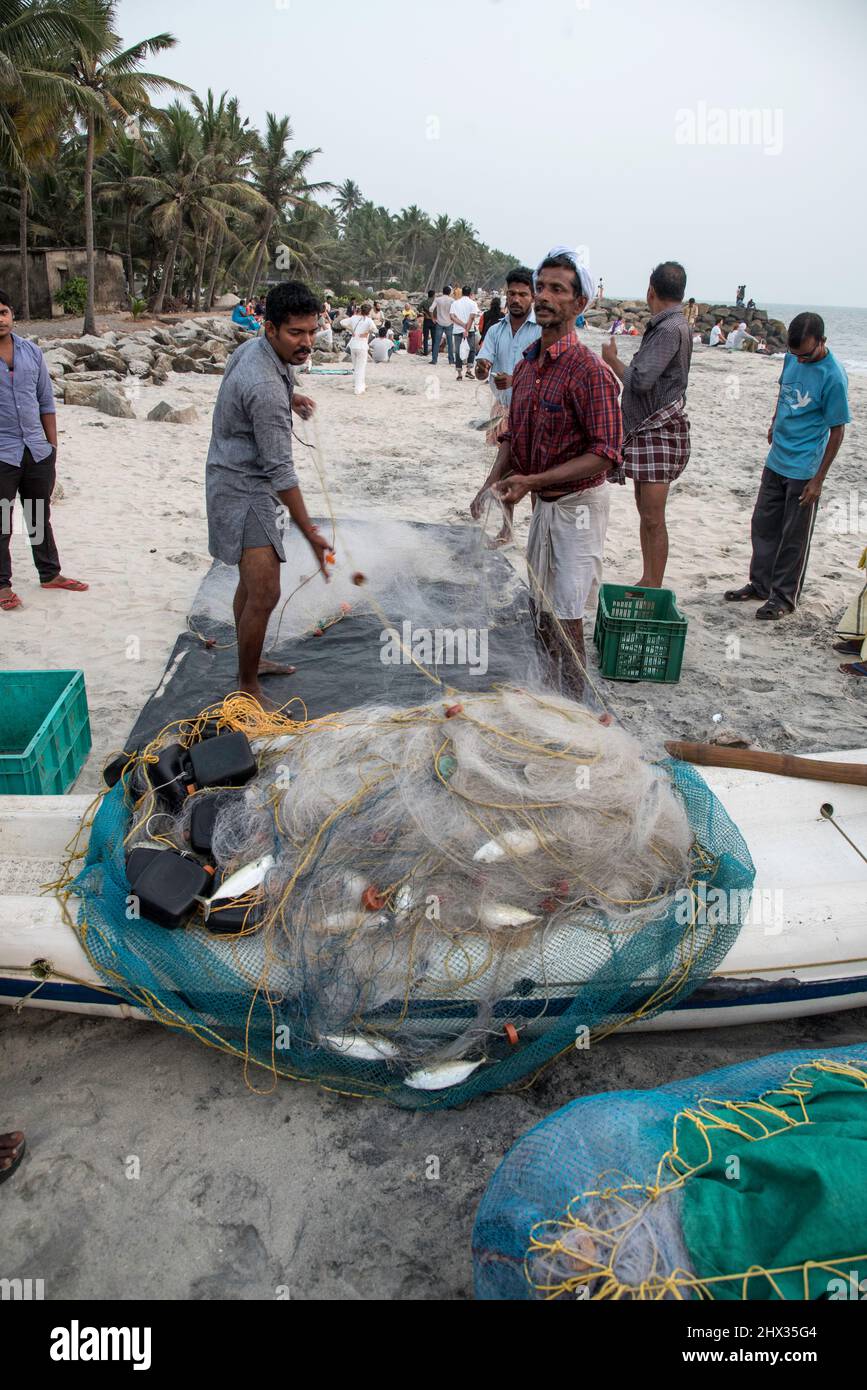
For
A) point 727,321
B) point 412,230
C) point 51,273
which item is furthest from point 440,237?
point 51,273

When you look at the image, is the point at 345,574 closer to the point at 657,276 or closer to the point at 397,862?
the point at 657,276

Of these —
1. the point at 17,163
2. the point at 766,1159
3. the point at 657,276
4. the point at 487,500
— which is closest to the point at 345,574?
the point at 487,500

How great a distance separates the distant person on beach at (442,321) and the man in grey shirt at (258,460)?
16536 mm

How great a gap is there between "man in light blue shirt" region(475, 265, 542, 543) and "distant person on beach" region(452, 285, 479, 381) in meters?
11.4

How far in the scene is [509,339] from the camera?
7.09 metres

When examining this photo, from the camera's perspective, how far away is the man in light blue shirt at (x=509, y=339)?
6.75m

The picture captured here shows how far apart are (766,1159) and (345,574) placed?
4557mm

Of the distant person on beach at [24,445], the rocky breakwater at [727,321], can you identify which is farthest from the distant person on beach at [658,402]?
the rocky breakwater at [727,321]

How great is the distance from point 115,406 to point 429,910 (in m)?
11.1

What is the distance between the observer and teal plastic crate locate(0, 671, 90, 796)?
3.58 meters

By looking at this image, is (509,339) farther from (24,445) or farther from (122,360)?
(122,360)

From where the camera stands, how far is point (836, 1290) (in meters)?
1.69

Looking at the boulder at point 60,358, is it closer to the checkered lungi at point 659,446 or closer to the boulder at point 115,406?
the boulder at point 115,406

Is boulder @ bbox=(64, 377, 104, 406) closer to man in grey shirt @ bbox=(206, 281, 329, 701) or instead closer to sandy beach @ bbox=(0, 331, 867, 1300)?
sandy beach @ bbox=(0, 331, 867, 1300)
